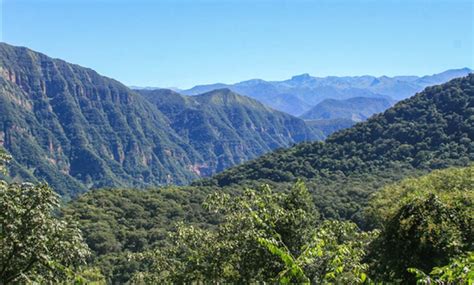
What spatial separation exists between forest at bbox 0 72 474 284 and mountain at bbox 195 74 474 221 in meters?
0.43

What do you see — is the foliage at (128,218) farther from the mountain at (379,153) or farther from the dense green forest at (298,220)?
the mountain at (379,153)

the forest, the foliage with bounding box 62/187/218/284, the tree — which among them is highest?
the tree

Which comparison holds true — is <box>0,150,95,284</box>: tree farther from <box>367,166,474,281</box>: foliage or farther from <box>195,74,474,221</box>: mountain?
<box>195,74,474,221</box>: mountain

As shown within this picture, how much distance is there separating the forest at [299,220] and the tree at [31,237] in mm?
38

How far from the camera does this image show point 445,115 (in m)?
136

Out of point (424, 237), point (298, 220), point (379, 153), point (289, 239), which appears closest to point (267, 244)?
point (298, 220)

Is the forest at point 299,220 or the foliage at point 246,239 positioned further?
the foliage at point 246,239

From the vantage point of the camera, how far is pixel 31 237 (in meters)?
13.2

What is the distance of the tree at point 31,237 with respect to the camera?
Result: 13.0 metres

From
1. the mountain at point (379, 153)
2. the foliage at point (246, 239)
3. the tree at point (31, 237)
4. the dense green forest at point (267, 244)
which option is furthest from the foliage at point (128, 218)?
the tree at point (31, 237)

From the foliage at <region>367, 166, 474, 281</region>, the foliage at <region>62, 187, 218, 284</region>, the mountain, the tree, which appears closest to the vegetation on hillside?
the foliage at <region>367, 166, 474, 281</region>

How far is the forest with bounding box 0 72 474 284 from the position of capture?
1329 centimetres

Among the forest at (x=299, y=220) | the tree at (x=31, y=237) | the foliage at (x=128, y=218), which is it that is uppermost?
the tree at (x=31, y=237)

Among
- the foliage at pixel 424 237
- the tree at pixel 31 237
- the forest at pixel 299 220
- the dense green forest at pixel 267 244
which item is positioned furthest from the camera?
the foliage at pixel 424 237
